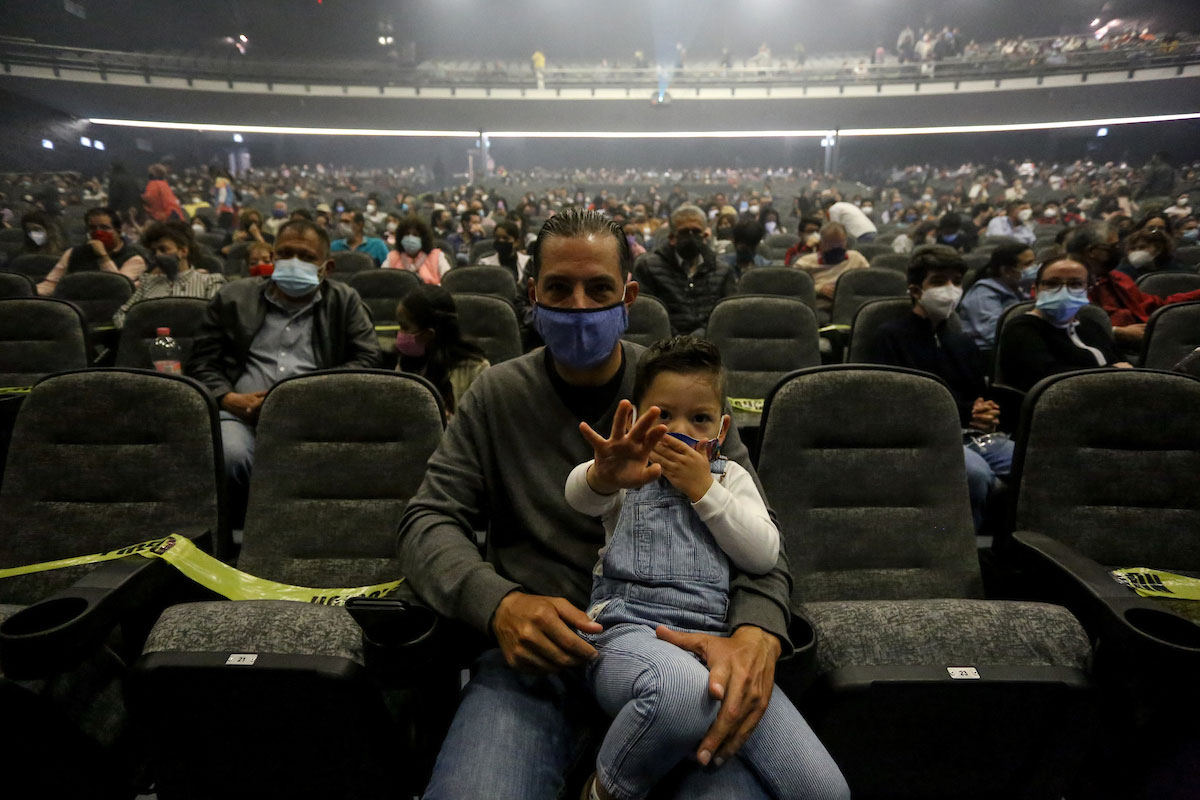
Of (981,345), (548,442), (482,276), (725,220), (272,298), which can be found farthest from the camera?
(725,220)

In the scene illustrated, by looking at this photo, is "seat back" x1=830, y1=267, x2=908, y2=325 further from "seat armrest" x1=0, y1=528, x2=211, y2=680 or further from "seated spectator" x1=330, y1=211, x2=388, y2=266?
"seated spectator" x1=330, y1=211, x2=388, y2=266

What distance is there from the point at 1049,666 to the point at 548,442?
103 centimetres

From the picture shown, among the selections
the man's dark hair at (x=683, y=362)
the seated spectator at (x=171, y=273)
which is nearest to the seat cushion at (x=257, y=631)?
the man's dark hair at (x=683, y=362)

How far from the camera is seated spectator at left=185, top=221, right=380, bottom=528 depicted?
8.24 ft

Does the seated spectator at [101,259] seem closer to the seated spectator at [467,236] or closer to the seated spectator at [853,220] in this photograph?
the seated spectator at [467,236]

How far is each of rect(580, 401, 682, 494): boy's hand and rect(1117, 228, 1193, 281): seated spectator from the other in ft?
18.8

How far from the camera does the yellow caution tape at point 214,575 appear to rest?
1.34m

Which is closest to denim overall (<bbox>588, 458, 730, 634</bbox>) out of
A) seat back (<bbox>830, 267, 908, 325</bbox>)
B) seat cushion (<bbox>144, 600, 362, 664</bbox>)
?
seat cushion (<bbox>144, 600, 362, 664</bbox>)

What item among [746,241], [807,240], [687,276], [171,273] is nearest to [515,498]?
[687,276]

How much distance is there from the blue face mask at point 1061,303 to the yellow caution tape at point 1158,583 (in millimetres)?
1467

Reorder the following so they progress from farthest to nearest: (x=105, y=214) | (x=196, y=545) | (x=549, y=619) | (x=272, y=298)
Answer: (x=105, y=214)
(x=272, y=298)
(x=196, y=545)
(x=549, y=619)

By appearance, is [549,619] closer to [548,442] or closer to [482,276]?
[548,442]

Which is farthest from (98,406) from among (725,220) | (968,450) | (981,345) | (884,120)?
(884,120)

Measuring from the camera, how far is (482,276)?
181 inches
